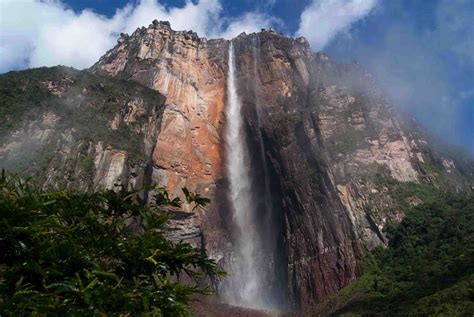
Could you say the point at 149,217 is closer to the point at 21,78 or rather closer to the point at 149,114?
the point at 149,114

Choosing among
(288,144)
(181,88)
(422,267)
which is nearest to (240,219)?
(288,144)

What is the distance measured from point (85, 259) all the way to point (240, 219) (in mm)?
50347

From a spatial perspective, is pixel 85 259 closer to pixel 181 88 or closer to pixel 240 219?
pixel 240 219

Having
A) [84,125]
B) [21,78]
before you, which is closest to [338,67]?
[84,125]

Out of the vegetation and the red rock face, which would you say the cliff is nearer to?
the red rock face

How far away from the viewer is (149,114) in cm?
6175

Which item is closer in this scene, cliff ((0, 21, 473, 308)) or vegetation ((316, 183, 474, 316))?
vegetation ((316, 183, 474, 316))

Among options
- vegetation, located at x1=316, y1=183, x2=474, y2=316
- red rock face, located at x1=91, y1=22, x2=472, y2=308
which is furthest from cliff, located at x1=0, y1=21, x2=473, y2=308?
vegetation, located at x1=316, y1=183, x2=474, y2=316

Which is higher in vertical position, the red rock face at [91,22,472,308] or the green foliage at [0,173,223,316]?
the red rock face at [91,22,472,308]

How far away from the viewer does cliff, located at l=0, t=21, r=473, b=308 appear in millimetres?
49125

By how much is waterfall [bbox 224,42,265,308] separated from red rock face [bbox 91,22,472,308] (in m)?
1.08

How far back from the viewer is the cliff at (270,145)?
161 ft

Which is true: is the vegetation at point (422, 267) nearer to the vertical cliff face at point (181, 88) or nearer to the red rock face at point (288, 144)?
the red rock face at point (288, 144)

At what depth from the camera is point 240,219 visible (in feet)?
184
